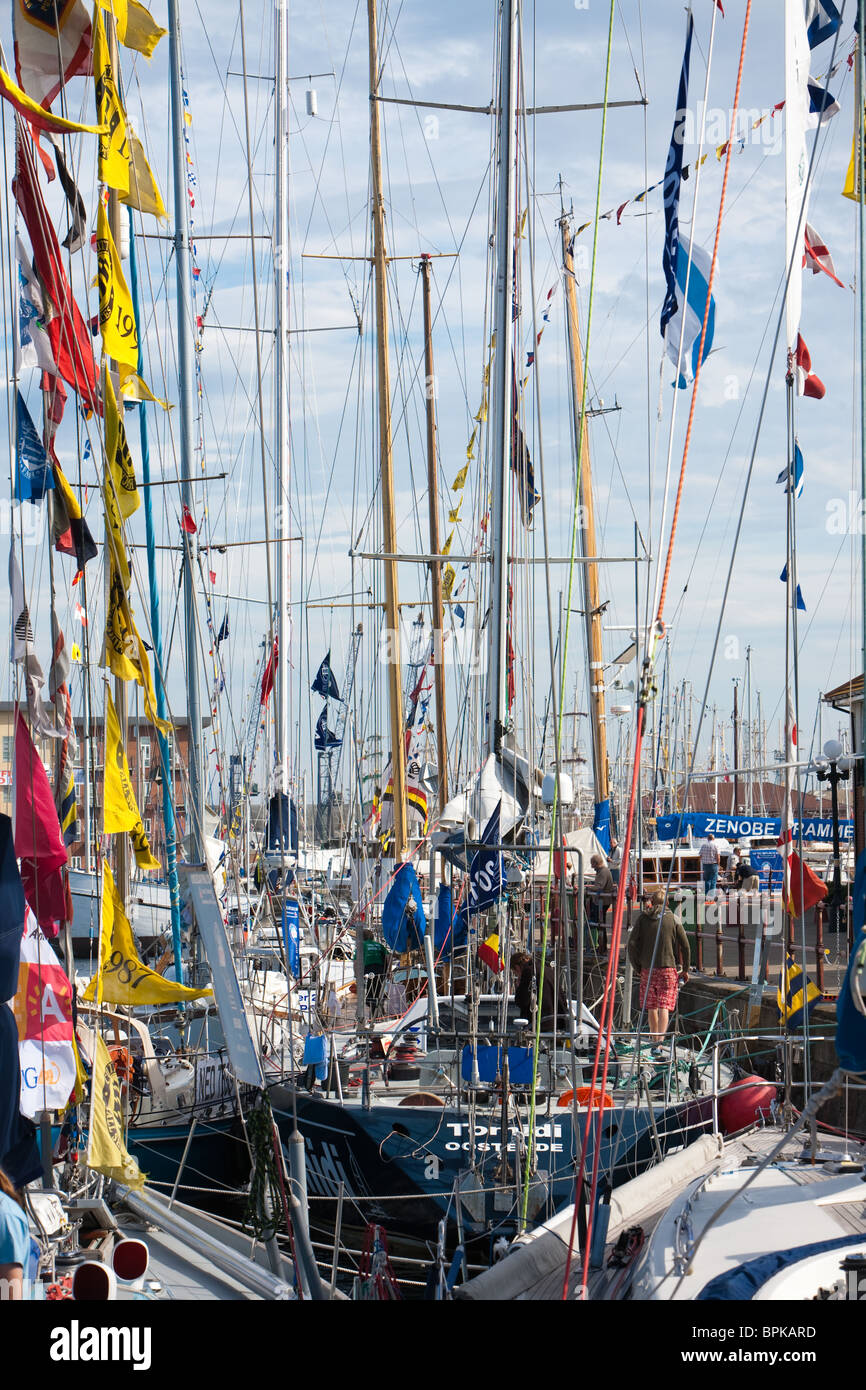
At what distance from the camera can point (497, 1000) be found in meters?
11.2

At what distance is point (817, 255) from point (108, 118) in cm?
414

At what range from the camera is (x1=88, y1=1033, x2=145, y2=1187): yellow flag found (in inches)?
255

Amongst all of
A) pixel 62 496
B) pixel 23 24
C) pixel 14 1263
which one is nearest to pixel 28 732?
pixel 62 496

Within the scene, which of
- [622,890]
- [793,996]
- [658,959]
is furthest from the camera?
[658,959]

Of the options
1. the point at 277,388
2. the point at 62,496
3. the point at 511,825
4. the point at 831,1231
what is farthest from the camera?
the point at 277,388

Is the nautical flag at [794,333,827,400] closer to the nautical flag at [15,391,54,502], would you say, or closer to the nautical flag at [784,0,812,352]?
the nautical flag at [784,0,812,352]

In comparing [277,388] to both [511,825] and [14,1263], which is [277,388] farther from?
[14,1263]

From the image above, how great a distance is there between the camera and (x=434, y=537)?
72.3 feet

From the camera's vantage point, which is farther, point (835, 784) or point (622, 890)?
point (835, 784)

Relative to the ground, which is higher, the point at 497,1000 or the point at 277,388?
the point at 277,388

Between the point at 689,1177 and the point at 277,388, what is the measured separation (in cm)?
1506

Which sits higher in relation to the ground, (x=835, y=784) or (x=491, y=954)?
(x=835, y=784)

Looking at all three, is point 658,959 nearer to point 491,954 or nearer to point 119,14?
point 491,954

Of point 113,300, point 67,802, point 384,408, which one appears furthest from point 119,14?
point 384,408
